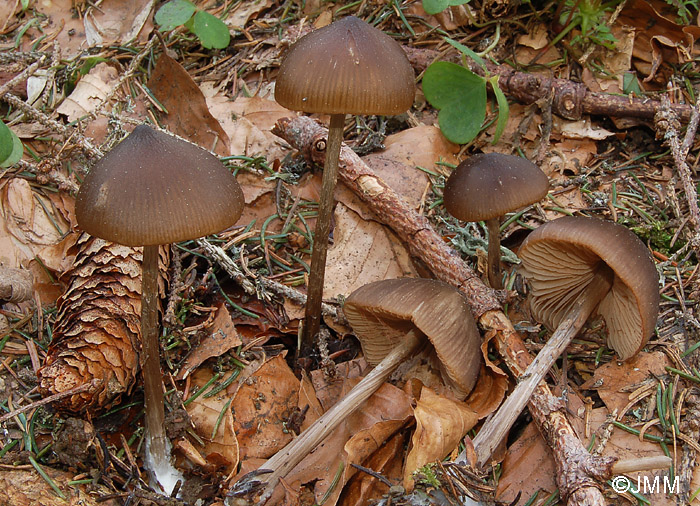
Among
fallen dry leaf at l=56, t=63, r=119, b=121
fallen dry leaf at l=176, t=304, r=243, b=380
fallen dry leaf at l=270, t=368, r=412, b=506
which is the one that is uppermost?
fallen dry leaf at l=56, t=63, r=119, b=121

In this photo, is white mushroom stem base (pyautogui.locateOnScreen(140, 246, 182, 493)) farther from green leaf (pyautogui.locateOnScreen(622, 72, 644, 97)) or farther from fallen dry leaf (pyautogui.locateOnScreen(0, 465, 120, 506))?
green leaf (pyautogui.locateOnScreen(622, 72, 644, 97))

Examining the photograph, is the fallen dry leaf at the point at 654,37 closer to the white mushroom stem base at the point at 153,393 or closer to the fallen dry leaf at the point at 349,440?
the fallen dry leaf at the point at 349,440

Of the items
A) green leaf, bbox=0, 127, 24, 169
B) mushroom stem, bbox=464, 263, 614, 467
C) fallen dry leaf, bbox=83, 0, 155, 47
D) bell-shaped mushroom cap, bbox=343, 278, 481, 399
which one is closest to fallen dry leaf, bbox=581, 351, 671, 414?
mushroom stem, bbox=464, 263, 614, 467

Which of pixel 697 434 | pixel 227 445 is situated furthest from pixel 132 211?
pixel 697 434

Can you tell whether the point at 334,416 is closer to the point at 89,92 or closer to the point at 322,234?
the point at 322,234

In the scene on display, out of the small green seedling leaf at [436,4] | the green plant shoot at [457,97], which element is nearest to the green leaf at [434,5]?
the small green seedling leaf at [436,4]
